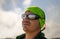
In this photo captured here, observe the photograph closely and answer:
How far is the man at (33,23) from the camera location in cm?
242

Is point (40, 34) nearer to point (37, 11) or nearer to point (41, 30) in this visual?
point (41, 30)

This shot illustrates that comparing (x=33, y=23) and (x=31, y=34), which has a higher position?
(x=33, y=23)

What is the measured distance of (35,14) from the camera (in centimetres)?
257

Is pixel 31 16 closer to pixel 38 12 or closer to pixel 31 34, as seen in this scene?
pixel 38 12

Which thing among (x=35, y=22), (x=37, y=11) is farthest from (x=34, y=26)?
(x=37, y=11)

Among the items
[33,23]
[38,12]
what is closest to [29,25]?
[33,23]

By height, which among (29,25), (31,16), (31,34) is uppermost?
(31,16)

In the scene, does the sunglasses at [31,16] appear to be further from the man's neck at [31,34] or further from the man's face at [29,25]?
the man's neck at [31,34]

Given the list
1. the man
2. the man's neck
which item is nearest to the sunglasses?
the man

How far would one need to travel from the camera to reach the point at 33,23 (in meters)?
2.46

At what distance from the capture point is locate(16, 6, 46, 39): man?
7.95ft

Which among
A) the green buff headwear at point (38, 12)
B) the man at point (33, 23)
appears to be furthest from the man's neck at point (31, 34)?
the green buff headwear at point (38, 12)

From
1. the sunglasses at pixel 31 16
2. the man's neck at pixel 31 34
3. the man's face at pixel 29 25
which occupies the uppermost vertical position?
the sunglasses at pixel 31 16

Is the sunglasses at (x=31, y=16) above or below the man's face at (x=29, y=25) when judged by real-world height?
above
